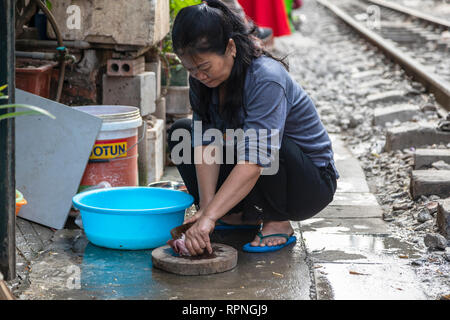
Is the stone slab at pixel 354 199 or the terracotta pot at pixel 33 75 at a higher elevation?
the terracotta pot at pixel 33 75

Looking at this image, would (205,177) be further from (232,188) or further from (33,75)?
(33,75)

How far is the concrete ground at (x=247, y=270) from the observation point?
8.88 feet

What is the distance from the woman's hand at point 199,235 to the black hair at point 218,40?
0.52 m

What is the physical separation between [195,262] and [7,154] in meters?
0.93

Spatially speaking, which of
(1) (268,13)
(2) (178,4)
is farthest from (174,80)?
(1) (268,13)

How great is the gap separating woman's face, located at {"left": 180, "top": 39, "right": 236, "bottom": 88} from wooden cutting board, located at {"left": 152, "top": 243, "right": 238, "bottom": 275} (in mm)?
779

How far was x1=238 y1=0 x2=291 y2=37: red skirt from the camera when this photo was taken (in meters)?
8.46

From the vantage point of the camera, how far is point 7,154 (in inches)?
102

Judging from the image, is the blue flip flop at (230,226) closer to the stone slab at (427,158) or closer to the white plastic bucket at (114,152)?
the white plastic bucket at (114,152)

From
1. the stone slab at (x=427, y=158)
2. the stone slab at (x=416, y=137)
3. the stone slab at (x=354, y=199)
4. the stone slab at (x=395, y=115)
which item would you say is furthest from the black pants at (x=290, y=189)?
the stone slab at (x=395, y=115)

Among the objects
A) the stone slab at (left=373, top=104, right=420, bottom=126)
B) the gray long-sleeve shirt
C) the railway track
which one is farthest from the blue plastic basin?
the railway track

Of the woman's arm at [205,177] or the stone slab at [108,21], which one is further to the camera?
the stone slab at [108,21]

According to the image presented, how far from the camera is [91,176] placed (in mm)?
3719
